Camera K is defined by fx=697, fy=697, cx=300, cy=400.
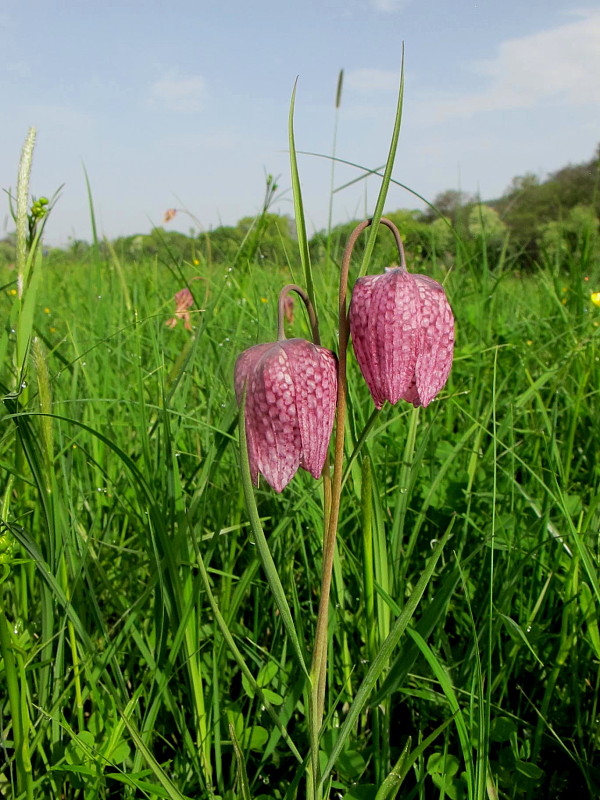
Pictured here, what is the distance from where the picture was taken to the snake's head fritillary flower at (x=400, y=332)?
2.26 feet

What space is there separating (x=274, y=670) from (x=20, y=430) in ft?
1.51

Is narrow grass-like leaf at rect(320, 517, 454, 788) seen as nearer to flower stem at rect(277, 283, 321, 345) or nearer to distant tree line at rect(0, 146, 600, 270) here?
flower stem at rect(277, 283, 321, 345)

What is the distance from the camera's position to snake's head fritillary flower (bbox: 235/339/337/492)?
683mm

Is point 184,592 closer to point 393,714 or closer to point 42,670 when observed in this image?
point 42,670

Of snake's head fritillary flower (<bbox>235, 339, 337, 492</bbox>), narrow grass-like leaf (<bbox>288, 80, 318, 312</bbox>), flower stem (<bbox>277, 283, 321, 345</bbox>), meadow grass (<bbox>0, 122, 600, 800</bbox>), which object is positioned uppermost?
narrow grass-like leaf (<bbox>288, 80, 318, 312</bbox>)

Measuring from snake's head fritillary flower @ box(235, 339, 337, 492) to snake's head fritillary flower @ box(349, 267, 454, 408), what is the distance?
4 centimetres

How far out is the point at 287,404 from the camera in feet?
2.26

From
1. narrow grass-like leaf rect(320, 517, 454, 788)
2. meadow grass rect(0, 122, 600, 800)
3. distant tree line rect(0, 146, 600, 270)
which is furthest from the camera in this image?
distant tree line rect(0, 146, 600, 270)

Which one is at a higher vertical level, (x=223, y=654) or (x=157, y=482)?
(x=157, y=482)

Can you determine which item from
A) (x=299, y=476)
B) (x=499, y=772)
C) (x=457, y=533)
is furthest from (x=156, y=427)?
(x=499, y=772)

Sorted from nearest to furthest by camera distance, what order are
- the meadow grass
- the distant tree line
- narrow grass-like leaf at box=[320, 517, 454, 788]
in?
narrow grass-like leaf at box=[320, 517, 454, 788] → the meadow grass → the distant tree line

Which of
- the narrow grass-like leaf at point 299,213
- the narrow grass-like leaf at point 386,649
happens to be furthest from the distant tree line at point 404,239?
the narrow grass-like leaf at point 386,649

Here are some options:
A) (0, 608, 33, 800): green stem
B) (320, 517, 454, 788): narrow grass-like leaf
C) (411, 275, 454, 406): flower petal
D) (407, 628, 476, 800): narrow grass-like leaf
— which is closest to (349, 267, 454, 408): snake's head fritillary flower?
(411, 275, 454, 406): flower petal

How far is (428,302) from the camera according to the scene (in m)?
0.70
